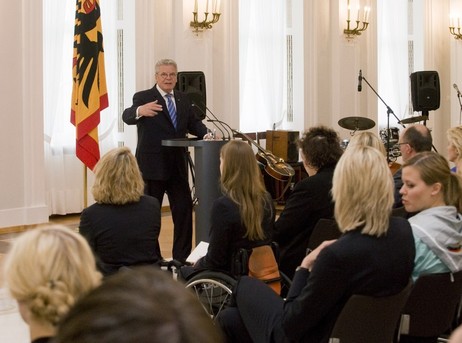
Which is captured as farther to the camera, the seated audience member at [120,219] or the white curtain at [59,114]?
the white curtain at [59,114]

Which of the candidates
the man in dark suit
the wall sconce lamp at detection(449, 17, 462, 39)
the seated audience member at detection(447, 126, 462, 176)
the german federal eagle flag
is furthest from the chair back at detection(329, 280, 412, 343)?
the wall sconce lamp at detection(449, 17, 462, 39)

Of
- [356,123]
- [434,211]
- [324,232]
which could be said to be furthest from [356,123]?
[434,211]

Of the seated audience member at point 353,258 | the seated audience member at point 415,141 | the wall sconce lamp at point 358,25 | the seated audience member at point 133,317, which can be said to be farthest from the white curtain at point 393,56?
the seated audience member at point 133,317

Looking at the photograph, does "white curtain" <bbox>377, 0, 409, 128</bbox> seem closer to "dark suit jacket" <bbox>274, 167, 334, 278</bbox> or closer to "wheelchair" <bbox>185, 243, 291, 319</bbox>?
"dark suit jacket" <bbox>274, 167, 334, 278</bbox>

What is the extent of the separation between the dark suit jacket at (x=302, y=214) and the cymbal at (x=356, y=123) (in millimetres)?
7383

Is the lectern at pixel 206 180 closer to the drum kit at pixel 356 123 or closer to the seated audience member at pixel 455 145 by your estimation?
the seated audience member at pixel 455 145

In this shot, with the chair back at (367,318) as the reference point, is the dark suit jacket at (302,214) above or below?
above

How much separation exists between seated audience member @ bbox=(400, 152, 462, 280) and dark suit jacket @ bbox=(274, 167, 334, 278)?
92cm

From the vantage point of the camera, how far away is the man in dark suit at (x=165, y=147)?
23.1 ft

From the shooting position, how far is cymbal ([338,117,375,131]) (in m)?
12.2

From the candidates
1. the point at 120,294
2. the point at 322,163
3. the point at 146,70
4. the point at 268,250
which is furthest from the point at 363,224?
the point at 146,70

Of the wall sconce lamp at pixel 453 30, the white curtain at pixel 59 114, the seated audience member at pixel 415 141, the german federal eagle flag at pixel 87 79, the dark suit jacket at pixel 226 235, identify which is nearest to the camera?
the dark suit jacket at pixel 226 235

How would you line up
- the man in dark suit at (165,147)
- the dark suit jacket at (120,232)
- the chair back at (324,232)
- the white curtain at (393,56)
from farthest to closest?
the white curtain at (393,56)
the man in dark suit at (165,147)
the chair back at (324,232)
the dark suit jacket at (120,232)

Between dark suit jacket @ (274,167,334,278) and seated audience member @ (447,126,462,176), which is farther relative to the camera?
seated audience member @ (447,126,462,176)
